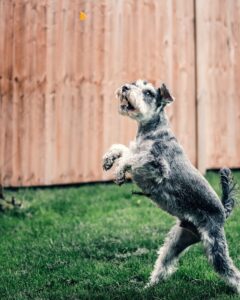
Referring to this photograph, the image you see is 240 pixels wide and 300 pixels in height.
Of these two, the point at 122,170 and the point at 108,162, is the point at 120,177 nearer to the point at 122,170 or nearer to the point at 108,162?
the point at 122,170

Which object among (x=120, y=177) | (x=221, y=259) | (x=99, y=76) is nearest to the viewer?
(x=221, y=259)

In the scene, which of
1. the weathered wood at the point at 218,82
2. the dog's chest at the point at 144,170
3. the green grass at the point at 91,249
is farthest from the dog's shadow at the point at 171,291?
the weathered wood at the point at 218,82

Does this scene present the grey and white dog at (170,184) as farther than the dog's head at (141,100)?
No

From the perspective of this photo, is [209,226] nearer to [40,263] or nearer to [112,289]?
[112,289]

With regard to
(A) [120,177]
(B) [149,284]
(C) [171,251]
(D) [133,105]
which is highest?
(D) [133,105]

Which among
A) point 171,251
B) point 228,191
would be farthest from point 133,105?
point 171,251

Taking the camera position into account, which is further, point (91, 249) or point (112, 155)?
point (91, 249)

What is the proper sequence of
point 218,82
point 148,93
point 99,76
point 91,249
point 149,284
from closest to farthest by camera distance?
point 149,284 → point 148,93 → point 91,249 → point 99,76 → point 218,82

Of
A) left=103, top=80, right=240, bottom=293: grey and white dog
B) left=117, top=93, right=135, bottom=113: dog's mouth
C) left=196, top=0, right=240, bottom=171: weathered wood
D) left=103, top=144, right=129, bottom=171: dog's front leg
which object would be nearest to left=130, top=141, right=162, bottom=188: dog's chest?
left=103, top=80, right=240, bottom=293: grey and white dog

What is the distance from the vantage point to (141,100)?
15.6ft

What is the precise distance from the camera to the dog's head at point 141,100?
4.72 m

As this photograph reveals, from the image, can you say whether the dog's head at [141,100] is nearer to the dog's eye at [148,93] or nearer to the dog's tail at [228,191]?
the dog's eye at [148,93]

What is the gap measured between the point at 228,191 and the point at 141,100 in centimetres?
86

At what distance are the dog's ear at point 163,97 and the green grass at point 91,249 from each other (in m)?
1.22
